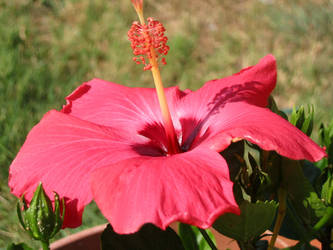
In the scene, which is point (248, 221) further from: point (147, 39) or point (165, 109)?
point (147, 39)

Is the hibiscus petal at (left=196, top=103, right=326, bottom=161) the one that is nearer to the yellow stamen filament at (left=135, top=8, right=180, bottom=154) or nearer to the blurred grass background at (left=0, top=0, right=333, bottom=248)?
the yellow stamen filament at (left=135, top=8, right=180, bottom=154)

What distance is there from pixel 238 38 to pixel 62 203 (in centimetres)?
231

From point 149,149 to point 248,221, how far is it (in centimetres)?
24

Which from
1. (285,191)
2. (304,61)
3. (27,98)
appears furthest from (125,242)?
(304,61)

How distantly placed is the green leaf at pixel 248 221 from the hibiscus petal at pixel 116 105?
0.28 meters

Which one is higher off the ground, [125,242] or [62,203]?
[62,203]

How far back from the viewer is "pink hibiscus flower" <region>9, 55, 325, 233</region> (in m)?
0.60

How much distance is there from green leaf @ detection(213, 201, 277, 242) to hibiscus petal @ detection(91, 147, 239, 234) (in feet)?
0.23

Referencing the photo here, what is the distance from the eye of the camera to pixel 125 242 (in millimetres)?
799

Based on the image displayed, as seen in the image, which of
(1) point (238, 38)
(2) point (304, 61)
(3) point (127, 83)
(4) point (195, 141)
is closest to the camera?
(4) point (195, 141)

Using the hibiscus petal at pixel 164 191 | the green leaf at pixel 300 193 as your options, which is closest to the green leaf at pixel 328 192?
the green leaf at pixel 300 193

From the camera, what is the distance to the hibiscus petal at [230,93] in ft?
2.84

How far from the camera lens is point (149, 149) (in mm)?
856

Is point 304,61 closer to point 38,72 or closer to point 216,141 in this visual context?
point 38,72
